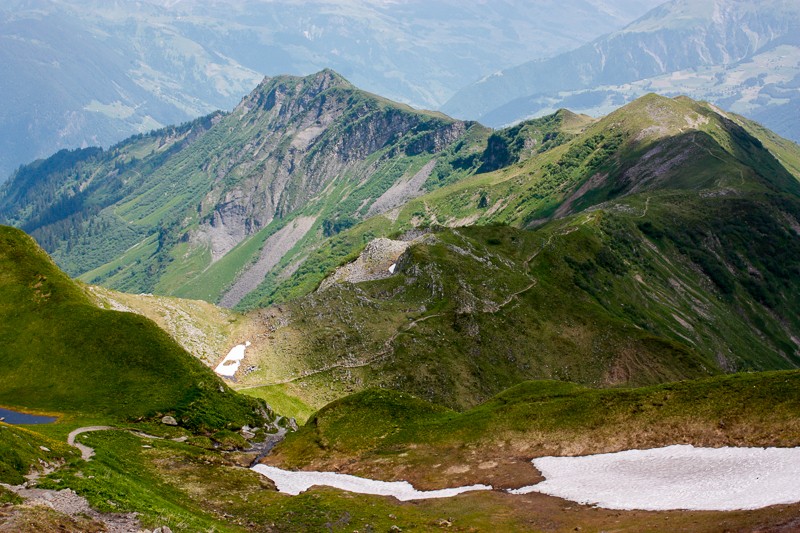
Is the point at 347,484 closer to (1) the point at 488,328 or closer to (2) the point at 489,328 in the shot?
(1) the point at 488,328

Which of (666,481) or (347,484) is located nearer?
(666,481)

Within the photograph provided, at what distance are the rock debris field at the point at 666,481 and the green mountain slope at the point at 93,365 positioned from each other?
65.2 ft

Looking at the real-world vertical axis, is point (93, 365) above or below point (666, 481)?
above

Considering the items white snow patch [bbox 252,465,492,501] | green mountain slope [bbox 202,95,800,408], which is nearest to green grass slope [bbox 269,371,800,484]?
white snow patch [bbox 252,465,492,501]

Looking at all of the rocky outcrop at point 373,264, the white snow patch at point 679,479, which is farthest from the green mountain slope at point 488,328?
the white snow patch at point 679,479

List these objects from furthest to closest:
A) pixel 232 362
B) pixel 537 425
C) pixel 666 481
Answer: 1. pixel 232 362
2. pixel 537 425
3. pixel 666 481

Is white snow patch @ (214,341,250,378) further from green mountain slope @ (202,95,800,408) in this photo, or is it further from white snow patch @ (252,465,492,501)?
white snow patch @ (252,465,492,501)

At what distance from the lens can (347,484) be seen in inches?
2281

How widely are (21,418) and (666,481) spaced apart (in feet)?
209

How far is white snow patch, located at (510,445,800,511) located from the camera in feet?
129

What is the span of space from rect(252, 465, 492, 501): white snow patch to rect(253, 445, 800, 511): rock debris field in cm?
10

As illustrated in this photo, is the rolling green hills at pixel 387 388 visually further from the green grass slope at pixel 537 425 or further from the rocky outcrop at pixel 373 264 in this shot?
the rocky outcrop at pixel 373 264

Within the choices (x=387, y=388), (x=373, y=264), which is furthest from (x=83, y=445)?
(x=373, y=264)

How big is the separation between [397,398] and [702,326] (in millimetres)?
134184
